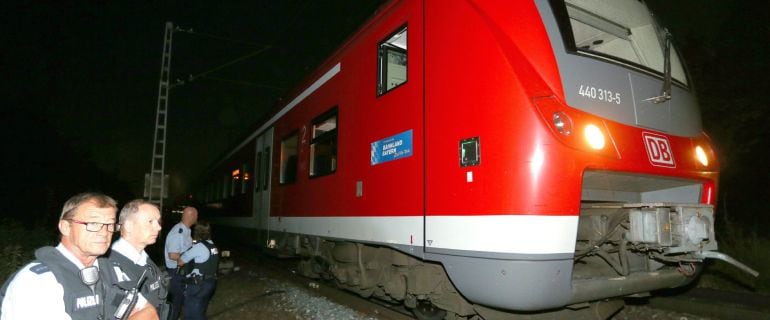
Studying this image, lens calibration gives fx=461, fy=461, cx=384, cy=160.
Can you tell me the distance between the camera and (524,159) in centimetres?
301

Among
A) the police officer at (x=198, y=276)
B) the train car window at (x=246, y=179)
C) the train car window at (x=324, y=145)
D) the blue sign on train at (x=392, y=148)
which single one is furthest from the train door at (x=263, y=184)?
the blue sign on train at (x=392, y=148)

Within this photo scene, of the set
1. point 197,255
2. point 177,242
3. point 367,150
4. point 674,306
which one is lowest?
point 674,306

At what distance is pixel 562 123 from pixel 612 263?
1314 millimetres

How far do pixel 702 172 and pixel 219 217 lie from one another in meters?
11.8

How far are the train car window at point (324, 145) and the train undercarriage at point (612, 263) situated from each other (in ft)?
4.55

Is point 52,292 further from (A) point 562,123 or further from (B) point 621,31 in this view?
(B) point 621,31

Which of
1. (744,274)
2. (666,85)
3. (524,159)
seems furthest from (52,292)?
(744,274)

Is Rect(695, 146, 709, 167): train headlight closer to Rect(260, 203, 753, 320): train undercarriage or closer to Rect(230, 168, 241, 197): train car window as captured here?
Rect(260, 203, 753, 320): train undercarriage

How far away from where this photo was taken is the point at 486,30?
335 cm

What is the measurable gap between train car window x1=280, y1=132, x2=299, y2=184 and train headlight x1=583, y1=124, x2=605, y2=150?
4.33 m

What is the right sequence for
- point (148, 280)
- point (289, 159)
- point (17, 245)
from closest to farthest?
point (148, 280), point (289, 159), point (17, 245)

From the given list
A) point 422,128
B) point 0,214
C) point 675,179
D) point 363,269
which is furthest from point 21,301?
point 0,214

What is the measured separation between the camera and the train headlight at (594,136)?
3180mm

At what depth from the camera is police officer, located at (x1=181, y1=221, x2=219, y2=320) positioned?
4.56m
